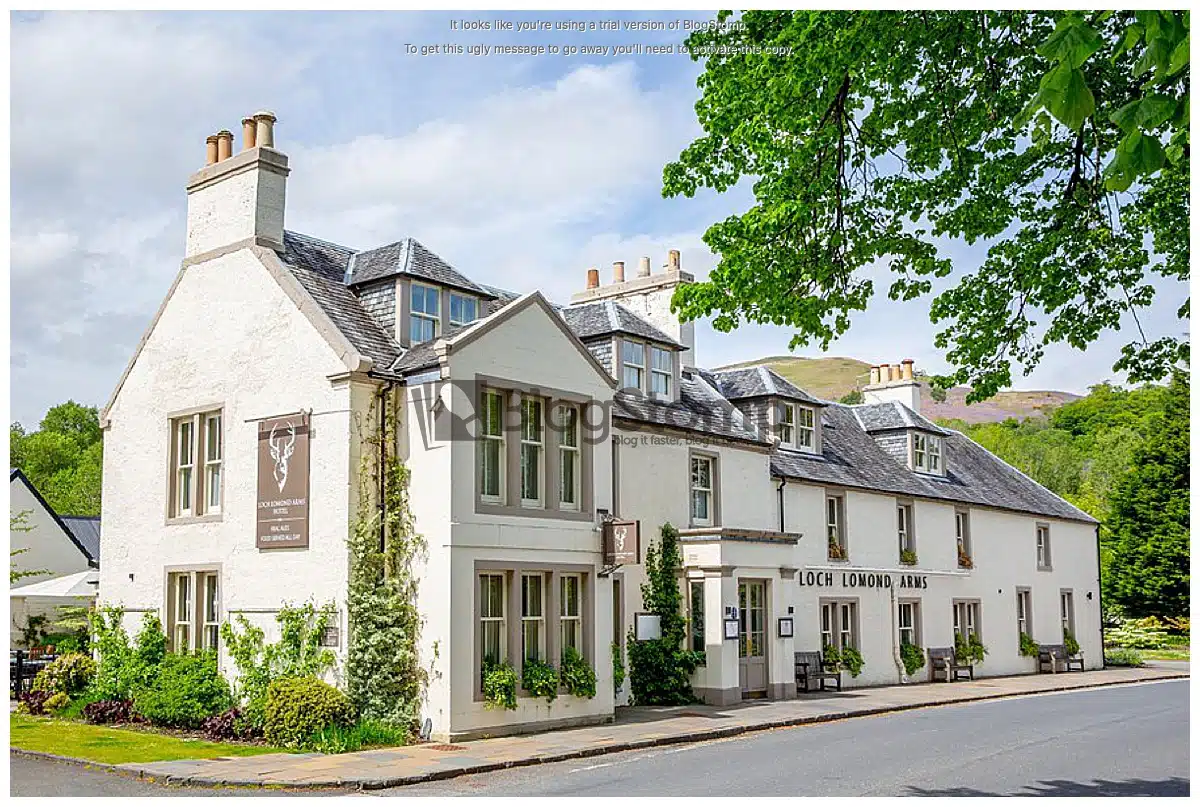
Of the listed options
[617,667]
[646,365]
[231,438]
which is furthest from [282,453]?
[646,365]

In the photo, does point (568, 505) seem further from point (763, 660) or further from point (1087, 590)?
point (1087, 590)

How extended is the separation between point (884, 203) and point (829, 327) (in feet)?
4.69

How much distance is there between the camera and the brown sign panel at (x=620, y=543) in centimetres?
1908

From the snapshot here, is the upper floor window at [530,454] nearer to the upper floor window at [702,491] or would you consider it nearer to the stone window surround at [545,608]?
the stone window surround at [545,608]

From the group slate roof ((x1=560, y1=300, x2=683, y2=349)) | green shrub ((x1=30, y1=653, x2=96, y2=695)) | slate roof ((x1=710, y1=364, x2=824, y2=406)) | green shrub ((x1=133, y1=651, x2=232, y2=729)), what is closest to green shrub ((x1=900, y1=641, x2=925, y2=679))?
slate roof ((x1=710, y1=364, x2=824, y2=406))

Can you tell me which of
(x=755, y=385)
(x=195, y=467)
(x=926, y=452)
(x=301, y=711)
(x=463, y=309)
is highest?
(x=463, y=309)

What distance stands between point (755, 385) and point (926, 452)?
8.13 metres

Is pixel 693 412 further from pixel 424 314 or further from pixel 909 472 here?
pixel 909 472

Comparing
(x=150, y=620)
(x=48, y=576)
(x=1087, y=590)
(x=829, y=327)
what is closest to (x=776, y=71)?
(x=829, y=327)

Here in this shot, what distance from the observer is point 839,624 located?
28141 millimetres

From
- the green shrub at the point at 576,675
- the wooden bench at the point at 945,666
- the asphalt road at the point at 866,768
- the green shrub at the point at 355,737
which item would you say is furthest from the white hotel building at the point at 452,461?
the wooden bench at the point at 945,666

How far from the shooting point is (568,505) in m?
19.6

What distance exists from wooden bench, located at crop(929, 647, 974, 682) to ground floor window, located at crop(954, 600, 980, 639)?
104cm

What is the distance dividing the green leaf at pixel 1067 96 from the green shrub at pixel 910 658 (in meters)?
25.3
